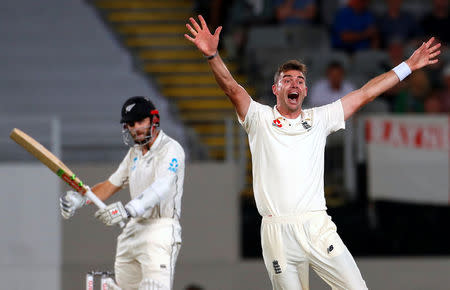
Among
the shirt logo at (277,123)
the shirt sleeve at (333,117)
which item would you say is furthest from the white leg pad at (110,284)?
the shirt sleeve at (333,117)

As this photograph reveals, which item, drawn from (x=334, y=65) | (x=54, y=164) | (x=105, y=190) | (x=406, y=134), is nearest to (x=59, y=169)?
(x=54, y=164)

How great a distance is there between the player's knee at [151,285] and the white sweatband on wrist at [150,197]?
486 millimetres

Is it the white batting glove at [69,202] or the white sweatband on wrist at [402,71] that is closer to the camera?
the white batting glove at [69,202]

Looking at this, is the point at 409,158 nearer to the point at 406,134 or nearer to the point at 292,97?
the point at 406,134

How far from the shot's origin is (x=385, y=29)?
1277cm

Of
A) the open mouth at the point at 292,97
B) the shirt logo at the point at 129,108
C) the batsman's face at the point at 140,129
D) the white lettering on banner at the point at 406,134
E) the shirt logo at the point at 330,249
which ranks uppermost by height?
the white lettering on banner at the point at 406,134

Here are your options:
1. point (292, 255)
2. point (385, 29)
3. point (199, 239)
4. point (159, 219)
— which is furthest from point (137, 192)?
point (385, 29)

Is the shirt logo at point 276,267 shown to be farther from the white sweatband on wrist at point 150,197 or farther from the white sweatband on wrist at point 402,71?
the white sweatband on wrist at point 402,71

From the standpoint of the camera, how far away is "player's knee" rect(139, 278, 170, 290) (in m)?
6.57

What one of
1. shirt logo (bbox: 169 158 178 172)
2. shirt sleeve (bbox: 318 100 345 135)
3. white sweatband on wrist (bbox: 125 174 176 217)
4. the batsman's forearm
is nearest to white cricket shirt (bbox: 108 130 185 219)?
shirt logo (bbox: 169 158 178 172)

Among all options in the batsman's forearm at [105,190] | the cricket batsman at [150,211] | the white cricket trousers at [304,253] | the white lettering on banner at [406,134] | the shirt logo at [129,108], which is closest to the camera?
the white cricket trousers at [304,253]

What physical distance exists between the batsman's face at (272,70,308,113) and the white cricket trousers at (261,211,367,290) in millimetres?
666

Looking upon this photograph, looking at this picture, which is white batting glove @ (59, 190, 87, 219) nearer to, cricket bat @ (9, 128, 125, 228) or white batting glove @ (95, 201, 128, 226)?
cricket bat @ (9, 128, 125, 228)

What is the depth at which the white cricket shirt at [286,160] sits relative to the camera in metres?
6.45
